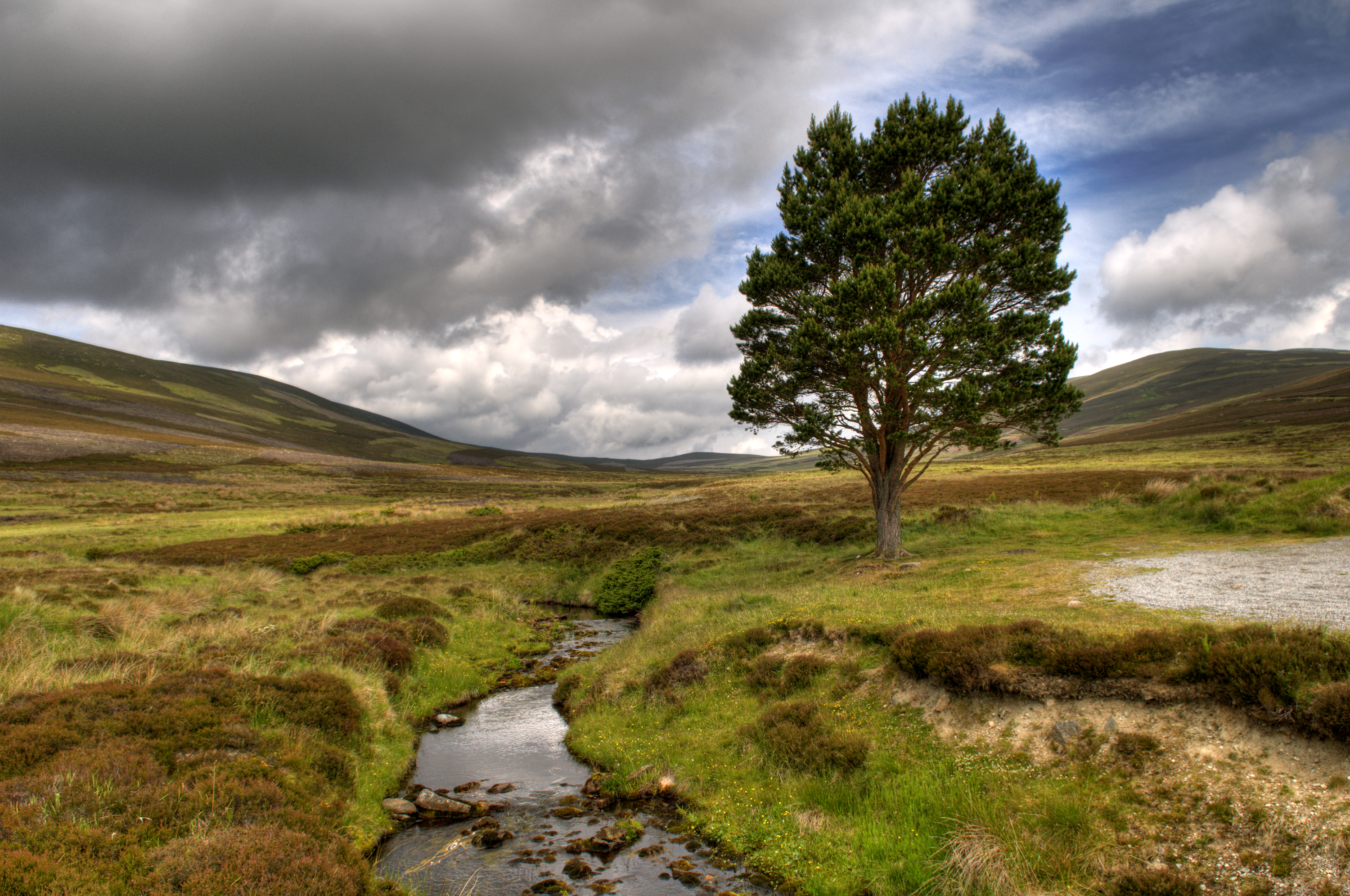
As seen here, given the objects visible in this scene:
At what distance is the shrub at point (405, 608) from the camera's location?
24359mm

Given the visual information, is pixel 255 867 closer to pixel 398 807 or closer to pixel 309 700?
pixel 398 807

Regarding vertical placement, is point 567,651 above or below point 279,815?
below

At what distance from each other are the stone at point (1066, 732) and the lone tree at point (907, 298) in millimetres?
12895

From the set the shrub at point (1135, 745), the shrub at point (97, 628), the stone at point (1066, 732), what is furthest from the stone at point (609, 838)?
the shrub at point (97, 628)

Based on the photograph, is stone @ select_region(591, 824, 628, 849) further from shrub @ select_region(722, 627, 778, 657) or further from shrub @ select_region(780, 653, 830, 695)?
shrub @ select_region(722, 627, 778, 657)

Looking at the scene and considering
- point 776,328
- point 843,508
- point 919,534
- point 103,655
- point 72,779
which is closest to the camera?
point 72,779

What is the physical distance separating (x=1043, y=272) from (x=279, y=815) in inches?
1070

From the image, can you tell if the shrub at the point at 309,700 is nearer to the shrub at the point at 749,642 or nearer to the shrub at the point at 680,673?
the shrub at the point at 680,673

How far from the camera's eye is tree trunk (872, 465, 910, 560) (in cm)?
2603

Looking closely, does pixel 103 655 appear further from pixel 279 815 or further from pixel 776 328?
pixel 776 328

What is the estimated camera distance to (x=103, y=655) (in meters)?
14.2

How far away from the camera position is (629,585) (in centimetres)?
3378

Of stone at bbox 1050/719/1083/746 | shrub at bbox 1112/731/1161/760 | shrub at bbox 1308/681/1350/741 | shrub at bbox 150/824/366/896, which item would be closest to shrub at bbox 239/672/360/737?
shrub at bbox 150/824/366/896

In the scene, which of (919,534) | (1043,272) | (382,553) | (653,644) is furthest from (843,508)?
(382,553)
